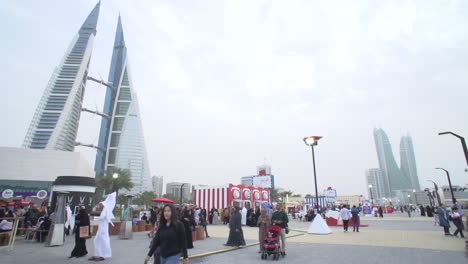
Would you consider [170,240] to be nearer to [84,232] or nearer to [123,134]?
[84,232]

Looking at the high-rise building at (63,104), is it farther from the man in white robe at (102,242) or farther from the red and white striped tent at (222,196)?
the man in white robe at (102,242)

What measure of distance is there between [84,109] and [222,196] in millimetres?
145928

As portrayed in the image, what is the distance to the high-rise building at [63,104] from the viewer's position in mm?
123562

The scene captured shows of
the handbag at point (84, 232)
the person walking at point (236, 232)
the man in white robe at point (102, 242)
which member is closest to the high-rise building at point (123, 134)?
the person walking at point (236, 232)

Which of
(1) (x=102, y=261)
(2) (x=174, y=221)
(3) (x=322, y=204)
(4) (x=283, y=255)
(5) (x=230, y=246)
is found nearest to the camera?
(2) (x=174, y=221)

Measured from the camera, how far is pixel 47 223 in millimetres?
11406

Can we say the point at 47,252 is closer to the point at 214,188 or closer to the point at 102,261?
the point at 102,261

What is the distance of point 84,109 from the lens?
144m

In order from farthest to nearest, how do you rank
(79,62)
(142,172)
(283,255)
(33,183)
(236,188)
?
1. (142,172)
2. (79,62)
3. (33,183)
4. (236,188)
5. (283,255)

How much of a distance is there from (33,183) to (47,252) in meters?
62.5

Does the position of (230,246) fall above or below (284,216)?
below

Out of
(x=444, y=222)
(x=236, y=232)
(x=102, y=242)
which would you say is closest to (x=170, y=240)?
(x=102, y=242)

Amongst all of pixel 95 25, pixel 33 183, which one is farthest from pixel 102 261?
pixel 95 25

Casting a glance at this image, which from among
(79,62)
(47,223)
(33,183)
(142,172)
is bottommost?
(47,223)
